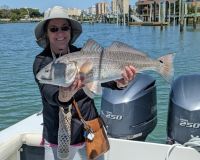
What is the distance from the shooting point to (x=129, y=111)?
405 centimetres

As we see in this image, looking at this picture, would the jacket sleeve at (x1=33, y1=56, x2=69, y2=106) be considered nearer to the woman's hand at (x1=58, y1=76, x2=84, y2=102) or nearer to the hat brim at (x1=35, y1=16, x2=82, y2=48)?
the woman's hand at (x1=58, y1=76, x2=84, y2=102)

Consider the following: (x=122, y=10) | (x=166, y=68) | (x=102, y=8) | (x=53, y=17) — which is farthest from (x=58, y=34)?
(x=102, y=8)

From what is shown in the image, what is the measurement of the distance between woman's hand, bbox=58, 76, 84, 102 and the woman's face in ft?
1.17

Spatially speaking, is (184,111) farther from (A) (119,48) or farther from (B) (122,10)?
(B) (122,10)

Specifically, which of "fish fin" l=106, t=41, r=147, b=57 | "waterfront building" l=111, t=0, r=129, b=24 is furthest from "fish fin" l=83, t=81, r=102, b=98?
"waterfront building" l=111, t=0, r=129, b=24

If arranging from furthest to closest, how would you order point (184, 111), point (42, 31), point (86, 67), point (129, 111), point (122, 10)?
1. point (122, 10)
2. point (129, 111)
3. point (184, 111)
4. point (42, 31)
5. point (86, 67)

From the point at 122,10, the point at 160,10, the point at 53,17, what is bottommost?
the point at 122,10

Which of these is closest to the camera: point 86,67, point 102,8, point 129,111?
point 86,67

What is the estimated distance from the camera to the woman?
2.73 metres

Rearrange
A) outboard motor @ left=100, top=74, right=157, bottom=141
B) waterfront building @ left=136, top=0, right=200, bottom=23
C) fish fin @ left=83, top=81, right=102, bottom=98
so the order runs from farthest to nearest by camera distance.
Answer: waterfront building @ left=136, top=0, right=200, bottom=23
outboard motor @ left=100, top=74, right=157, bottom=141
fish fin @ left=83, top=81, right=102, bottom=98

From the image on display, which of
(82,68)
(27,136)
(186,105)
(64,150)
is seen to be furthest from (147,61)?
(27,136)

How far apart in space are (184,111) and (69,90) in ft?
5.19

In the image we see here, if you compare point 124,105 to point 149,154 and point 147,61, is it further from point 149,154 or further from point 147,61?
point 147,61

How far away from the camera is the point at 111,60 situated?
2656mm
